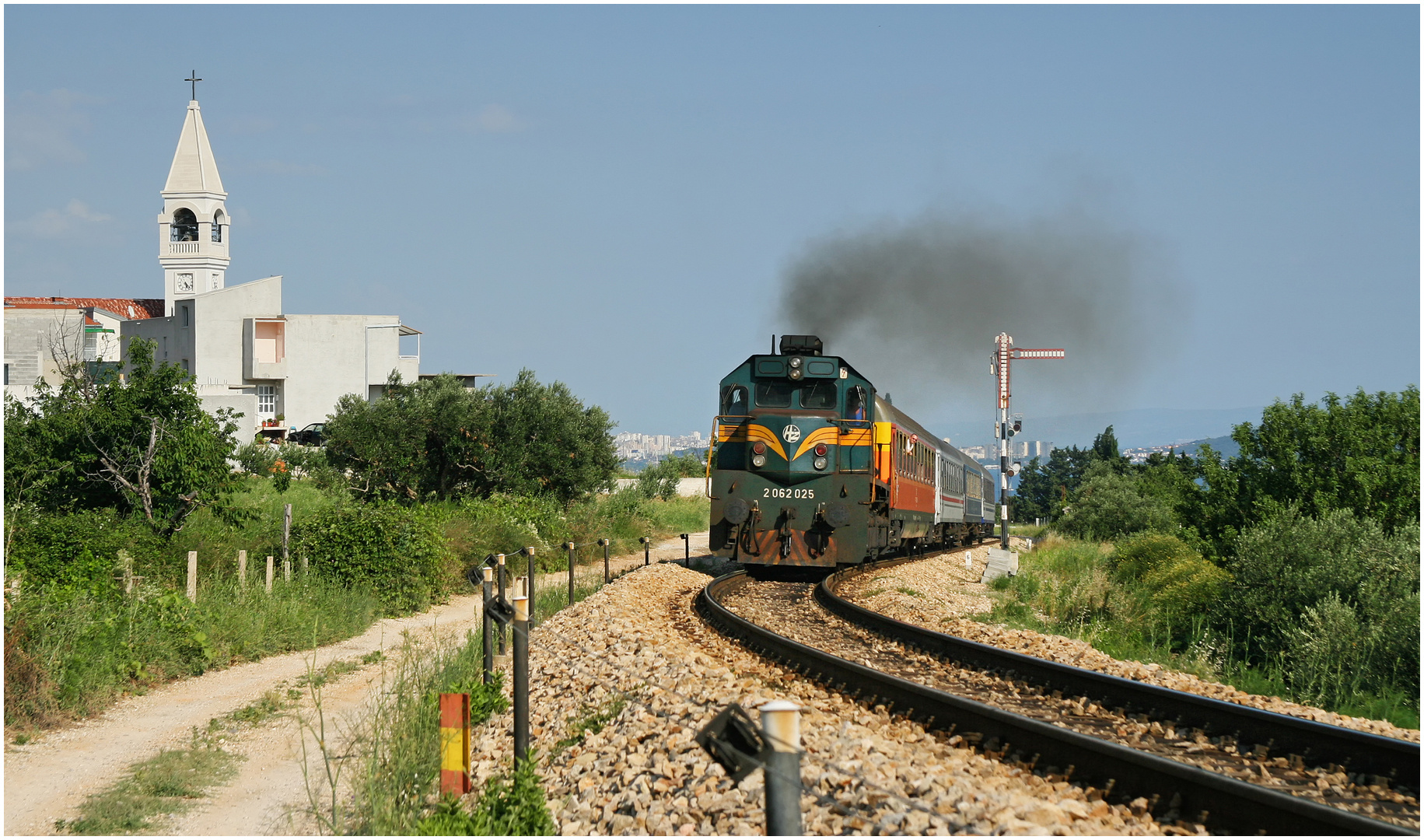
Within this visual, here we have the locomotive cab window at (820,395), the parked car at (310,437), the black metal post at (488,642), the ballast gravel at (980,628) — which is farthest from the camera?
the parked car at (310,437)

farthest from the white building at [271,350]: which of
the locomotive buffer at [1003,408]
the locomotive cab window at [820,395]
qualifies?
the locomotive cab window at [820,395]

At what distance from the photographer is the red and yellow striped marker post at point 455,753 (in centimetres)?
705

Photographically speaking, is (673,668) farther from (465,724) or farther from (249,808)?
(249,808)

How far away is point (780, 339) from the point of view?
1923 cm

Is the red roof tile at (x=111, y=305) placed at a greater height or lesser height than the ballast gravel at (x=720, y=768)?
greater

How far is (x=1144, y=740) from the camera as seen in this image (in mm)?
8008

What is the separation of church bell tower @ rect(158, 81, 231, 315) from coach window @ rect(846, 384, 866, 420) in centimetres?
7731

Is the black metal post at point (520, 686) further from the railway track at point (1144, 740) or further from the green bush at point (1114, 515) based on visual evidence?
the green bush at point (1114, 515)

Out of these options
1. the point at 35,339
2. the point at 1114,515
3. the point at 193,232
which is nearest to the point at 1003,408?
the point at 1114,515

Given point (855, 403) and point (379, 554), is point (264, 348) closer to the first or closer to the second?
point (379, 554)

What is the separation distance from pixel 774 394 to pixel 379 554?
6875mm

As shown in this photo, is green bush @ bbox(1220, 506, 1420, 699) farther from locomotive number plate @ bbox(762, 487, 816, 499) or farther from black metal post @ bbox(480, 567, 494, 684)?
black metal post @ bbox(480, 567, 494, 684)

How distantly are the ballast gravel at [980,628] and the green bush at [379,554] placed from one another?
669 centimetres

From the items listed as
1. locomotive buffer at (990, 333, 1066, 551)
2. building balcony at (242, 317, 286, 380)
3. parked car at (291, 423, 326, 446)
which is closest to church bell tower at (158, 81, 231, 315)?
building balcony at (242, 317, 286, 380)
